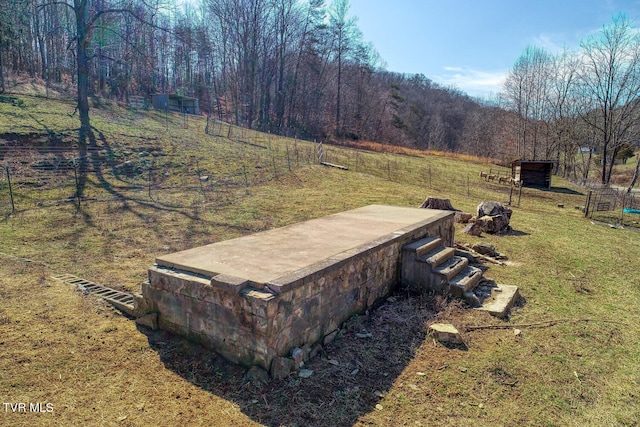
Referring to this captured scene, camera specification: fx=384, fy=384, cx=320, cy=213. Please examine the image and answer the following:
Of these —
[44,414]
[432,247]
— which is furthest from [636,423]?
[44,414]

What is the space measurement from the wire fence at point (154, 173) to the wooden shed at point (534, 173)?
4.60 meters

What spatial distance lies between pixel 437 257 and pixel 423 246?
26 centimetres

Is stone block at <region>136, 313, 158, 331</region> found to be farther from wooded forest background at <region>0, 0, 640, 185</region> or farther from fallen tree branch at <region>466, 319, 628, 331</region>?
wooded forest background at <region>0, 0, 640, 185</region>

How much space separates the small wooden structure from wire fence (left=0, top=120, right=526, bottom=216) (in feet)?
43.0

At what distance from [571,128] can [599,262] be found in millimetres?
30315

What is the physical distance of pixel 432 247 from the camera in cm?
620

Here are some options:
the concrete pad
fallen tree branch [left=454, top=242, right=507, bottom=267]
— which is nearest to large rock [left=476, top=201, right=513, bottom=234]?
fallen tree branch [left=454, top=242, right=507, bottom=267]

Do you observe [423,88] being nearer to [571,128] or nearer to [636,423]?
[571,128]

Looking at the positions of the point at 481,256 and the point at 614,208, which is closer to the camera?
the point at 481,256

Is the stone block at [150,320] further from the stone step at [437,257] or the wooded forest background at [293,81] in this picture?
the wooded forest background at [293,81]

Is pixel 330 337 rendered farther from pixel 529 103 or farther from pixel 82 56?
pixel 529 103

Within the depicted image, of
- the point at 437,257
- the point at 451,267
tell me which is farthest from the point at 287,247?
the point at 451,267

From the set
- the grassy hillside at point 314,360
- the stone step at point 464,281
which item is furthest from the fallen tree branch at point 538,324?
the stone step at point 464,281

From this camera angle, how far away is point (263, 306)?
3.38m
